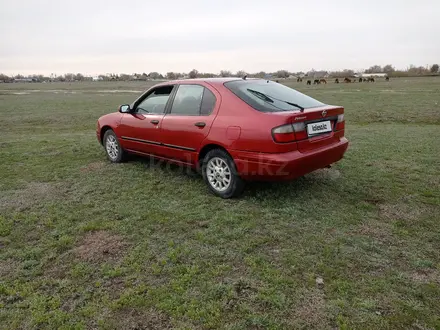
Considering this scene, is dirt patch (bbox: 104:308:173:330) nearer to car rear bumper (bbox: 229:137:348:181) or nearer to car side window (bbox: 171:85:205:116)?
car rear bumper (bbox: 229:137:348:181)

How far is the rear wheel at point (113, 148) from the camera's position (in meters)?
6.49

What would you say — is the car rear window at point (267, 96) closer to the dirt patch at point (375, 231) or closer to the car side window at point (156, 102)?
the car side window at point (156, 102)

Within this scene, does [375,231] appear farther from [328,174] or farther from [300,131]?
[328,174]

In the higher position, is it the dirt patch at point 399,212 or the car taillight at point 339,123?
the car taillight at point 339,123

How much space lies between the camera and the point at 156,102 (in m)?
5.62

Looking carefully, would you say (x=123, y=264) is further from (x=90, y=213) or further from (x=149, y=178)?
(x=149, y=178)

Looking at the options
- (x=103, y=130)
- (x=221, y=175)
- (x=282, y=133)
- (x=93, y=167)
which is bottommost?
(x=93, y=167)

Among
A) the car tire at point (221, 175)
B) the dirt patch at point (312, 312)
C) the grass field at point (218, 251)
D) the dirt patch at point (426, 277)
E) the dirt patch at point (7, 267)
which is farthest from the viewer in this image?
the car tire at point (221, 175)

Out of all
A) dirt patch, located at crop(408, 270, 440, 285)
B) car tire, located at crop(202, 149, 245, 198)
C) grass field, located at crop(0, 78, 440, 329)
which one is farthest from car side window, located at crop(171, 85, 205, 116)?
dirt patch, located at crop(408, 270, 440, 285)

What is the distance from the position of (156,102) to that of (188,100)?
82cm

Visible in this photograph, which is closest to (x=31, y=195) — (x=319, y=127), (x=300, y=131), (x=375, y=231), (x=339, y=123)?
(x=300, y=131)

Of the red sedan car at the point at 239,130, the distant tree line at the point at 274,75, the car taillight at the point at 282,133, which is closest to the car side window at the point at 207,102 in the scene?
the red sedan car at the point at 239,130

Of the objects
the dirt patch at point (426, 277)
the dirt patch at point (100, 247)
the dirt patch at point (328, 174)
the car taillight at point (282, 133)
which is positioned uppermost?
the car taillight at point (282, 133)

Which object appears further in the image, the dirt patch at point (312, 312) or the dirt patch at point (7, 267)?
the dirt patch at point (7, 267)
